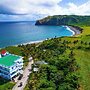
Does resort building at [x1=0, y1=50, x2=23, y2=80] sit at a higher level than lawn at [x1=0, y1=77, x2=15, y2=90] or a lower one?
higher

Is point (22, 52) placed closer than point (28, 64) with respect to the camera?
No

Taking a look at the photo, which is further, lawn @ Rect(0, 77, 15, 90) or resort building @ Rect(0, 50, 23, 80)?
resort building @ Rect(0, 50, 23, 80)

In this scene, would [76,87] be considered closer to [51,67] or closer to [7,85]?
[51,67]

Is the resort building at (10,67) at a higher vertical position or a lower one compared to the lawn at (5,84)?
higher

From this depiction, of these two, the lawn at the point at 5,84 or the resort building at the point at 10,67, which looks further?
the resort building at the point at 10,67

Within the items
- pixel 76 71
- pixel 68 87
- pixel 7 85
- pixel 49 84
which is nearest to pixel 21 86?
pixel 7 85

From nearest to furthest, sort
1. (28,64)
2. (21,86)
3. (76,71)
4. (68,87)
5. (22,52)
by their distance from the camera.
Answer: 1. (68,87)
2. (21,86)
3. (76,71)
4. (28,64)
5. (22,52)

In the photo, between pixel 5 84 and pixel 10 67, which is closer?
pixel 5 84

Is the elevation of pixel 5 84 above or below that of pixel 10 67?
below
